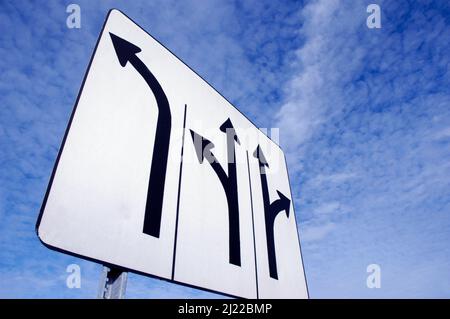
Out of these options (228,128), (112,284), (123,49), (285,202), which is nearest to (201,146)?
(228,128)

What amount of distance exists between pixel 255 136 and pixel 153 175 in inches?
60.8

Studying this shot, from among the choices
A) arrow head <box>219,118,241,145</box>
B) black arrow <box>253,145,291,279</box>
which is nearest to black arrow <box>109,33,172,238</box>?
arrow head <box>219,118,241,145</box>

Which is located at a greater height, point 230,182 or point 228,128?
Result: point 228,128

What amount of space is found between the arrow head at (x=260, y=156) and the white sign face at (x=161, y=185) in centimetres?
11

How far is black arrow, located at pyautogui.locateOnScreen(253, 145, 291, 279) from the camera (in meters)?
2.25

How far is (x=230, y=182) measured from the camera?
218 centimetres

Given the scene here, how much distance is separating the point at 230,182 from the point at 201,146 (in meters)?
0.39

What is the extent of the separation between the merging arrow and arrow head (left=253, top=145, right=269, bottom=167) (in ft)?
1.41

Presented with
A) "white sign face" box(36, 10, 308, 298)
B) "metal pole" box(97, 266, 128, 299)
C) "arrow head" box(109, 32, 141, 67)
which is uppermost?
"arrow head" box(109, 32, 141, 67)

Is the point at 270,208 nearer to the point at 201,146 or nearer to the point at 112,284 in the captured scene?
the point at 201,146

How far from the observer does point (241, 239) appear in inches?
78.5

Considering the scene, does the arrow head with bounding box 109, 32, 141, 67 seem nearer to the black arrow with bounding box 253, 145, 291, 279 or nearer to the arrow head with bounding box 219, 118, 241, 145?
the arrow head with bounding box 219, 118, 241, 145
